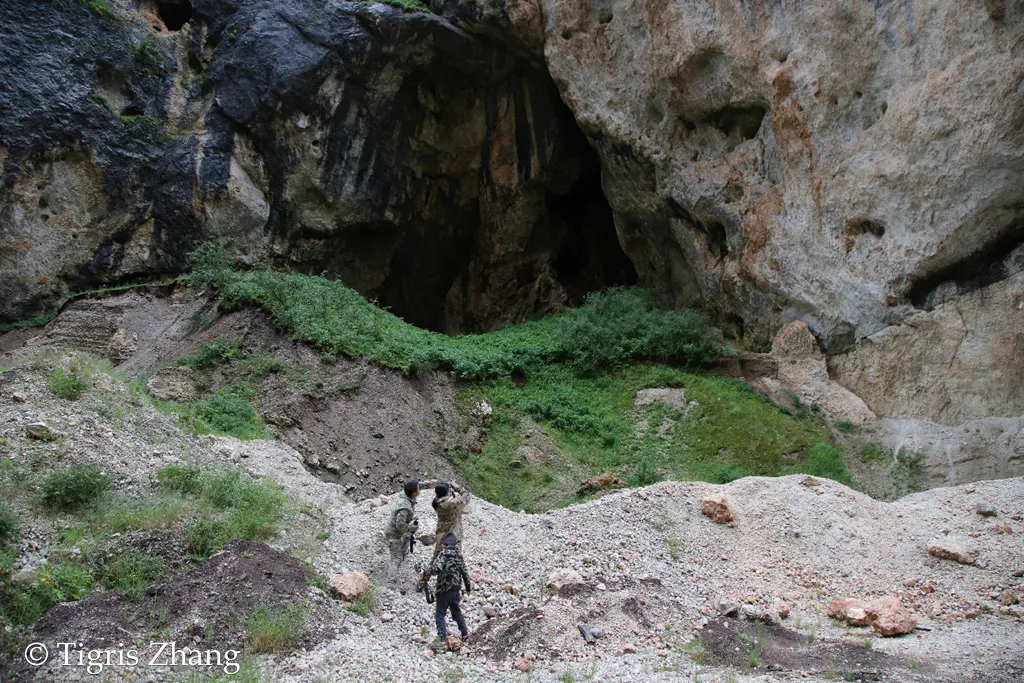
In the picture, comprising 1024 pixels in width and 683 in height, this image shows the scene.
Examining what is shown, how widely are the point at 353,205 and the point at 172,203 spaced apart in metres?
4.68

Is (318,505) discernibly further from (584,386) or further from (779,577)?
(584,386)

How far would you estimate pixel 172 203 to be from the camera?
2075 centimetres

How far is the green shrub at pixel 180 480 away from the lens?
385 inches

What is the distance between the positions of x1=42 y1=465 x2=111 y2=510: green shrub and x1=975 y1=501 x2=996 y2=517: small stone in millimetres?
10864

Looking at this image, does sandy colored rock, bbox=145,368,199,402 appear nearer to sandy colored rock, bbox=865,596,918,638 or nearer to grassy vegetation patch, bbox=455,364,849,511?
grassy vegetation patch, bbox=455,364,849,511

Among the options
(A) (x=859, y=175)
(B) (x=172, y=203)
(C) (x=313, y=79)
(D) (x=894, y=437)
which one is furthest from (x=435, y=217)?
(D) (x=894, y=437)

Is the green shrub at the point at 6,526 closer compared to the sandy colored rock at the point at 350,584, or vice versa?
the green shrub at the point at 6,526

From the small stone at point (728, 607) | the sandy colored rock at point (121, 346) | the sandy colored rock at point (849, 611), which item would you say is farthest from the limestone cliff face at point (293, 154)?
the sandy colored rock at point (849, 611)

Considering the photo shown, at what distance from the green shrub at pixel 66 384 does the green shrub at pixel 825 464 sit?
12.0 m

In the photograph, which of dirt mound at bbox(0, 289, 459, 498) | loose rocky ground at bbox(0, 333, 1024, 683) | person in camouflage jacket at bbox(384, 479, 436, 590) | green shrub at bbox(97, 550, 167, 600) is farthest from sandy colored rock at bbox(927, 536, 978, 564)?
green shrub at bbox(97, 550, 167, 600)

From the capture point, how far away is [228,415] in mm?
13672

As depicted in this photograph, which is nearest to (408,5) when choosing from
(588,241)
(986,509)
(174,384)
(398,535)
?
(588,241)

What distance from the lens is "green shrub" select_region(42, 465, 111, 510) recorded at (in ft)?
29.5

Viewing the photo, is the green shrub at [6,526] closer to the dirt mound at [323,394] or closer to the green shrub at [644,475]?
the dirt mound at [323,394]
